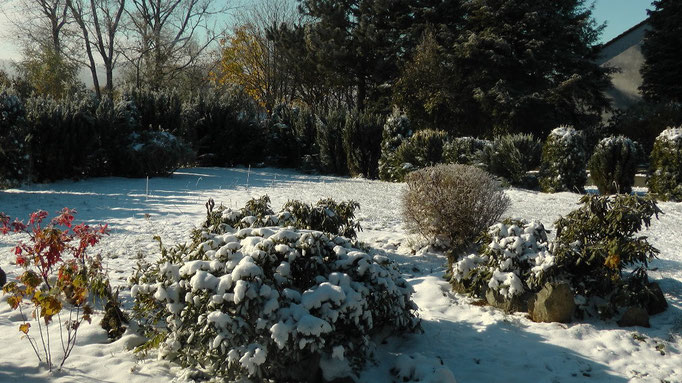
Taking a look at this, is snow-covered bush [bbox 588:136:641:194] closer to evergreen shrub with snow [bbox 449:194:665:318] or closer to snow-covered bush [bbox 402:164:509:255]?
snow-covered bush [bbox 402:164:509:255]

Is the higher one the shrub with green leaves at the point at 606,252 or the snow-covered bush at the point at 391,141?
the snow-covered bush at the point at 391,141

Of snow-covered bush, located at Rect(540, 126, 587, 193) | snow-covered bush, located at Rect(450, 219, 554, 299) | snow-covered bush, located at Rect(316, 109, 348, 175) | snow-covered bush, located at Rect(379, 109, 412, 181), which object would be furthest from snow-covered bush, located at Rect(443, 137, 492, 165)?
snow-covered bush, located at Rect(450, 219, 554, 299)

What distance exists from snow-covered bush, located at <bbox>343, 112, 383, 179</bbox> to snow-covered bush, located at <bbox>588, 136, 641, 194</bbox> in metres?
5.56

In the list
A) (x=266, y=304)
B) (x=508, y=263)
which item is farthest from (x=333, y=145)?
(x=266, y=304)

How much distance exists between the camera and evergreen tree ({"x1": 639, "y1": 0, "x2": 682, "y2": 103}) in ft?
78.8

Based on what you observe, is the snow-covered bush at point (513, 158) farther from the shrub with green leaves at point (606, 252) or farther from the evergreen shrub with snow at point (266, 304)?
the evergreen shrub with snow at point (266, 304)

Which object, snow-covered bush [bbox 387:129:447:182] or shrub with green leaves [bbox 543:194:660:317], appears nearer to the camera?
shrub with green leaves [bbox 543:194:660:317]

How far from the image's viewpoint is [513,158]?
467 inches

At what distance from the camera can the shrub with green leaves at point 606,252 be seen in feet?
13.3

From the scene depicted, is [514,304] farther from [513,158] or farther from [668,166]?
[513,158]

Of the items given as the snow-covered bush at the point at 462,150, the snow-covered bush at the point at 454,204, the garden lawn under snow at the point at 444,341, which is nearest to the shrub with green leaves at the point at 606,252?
the garden lawn under snow at the point at 444,341

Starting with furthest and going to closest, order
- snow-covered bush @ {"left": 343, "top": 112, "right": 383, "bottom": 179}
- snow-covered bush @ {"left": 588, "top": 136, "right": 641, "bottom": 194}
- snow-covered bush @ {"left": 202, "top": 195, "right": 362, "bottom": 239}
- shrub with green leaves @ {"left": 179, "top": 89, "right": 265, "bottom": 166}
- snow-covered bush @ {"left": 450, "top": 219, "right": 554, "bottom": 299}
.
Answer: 1. shrub with green leaves @ {"left": 179, "top": 89, "right": 265, "bottom": 166}
2. snow-covered bush @ {"left": 343, "top": 112, "right": 383, "bottom": 179}
3. snow-covered bush @ {"left": 588, "top": 136, "right": 641, "bottom": 194}
4. snow-covered bush @ {"left": 202, "top": 195, "right": 362, "bottom": 239}
5. snow-covered bush @ {"left": 450, "top": 219, "right": 554, "bottom": 299}

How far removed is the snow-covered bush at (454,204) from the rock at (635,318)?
1.96 meters

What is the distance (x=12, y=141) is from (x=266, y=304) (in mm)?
8855
